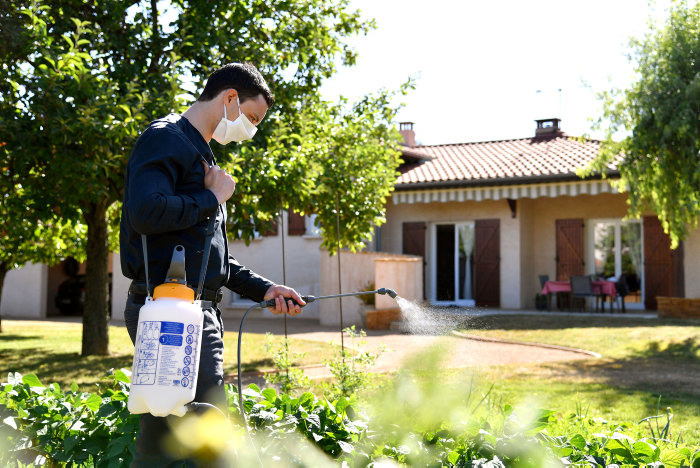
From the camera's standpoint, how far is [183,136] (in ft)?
7.54

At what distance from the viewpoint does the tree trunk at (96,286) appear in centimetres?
923

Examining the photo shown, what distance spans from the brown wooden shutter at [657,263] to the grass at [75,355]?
9.42 metres

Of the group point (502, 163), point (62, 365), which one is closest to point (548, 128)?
point (502, 163)

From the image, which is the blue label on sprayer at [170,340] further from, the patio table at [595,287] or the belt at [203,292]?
the patio table at [595,287]

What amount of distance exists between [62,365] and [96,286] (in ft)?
3.84

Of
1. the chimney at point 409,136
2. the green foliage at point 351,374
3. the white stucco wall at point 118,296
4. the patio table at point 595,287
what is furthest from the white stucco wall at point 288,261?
the green foliage at point 351,374

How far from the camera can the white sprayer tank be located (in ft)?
6.70

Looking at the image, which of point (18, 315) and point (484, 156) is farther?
point (484, 156)

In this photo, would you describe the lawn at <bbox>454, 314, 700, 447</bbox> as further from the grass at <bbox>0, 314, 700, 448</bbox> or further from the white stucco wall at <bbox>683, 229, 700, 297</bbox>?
the white stucco wall at <bbox>683, 229, 700, 297</bbox>

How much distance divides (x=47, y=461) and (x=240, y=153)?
4201mm

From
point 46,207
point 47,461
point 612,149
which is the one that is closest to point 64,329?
point 46,207

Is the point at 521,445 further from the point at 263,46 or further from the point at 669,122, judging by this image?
the point at 669,122

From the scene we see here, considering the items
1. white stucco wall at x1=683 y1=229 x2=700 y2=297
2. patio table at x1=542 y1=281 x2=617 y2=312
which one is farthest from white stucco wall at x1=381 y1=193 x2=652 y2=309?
white stucco wall at x1=683 y1=229 x2=700 y2=297

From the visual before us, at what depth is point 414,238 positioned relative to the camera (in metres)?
18.8
